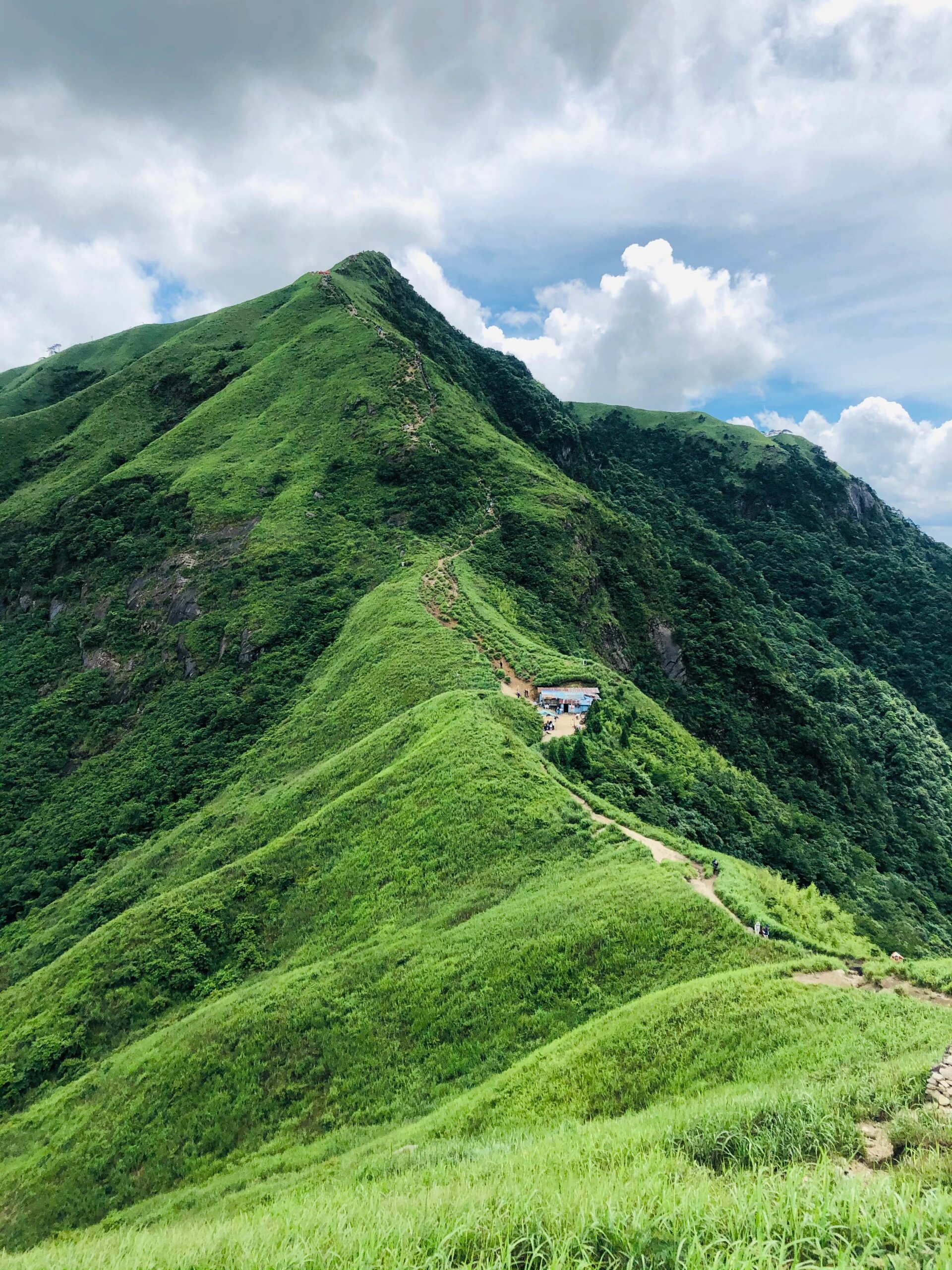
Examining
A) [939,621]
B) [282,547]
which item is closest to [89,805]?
[282,547]

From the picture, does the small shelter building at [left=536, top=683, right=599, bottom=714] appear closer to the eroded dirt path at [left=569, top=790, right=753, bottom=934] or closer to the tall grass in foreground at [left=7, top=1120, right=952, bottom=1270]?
the eroded dirt path at [left=569, top=790, right=753, bottom=934]

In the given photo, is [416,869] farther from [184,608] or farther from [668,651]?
[184,608]

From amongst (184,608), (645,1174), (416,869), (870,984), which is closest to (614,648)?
(416,869)

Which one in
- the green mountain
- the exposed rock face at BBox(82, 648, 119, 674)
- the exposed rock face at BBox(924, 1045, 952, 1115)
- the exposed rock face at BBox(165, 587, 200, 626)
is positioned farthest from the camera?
the exposed rock face at BBox(165, 587, 200, 626)

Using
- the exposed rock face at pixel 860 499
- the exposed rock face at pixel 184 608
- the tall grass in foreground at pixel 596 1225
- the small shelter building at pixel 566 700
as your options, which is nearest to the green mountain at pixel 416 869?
the tall grass in foreground at pixel 596 1225

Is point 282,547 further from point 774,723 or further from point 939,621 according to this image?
point 939,621

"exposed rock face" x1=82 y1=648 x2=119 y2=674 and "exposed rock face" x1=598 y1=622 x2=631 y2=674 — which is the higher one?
"exposed rock face" x1=598 y1=622 x2=631 y2=674

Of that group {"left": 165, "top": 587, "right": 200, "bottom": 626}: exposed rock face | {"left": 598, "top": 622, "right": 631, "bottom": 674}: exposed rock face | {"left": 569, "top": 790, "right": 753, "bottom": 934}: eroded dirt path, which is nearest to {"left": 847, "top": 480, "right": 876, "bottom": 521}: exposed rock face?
{"left": 598, "top": 622, "right": 631, "bottom": 674}: exposed rock face

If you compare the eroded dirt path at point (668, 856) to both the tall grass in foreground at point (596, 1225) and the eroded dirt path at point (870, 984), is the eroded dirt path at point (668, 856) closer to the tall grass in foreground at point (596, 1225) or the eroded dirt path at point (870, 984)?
the eroded dirt path at point (870, 984)
